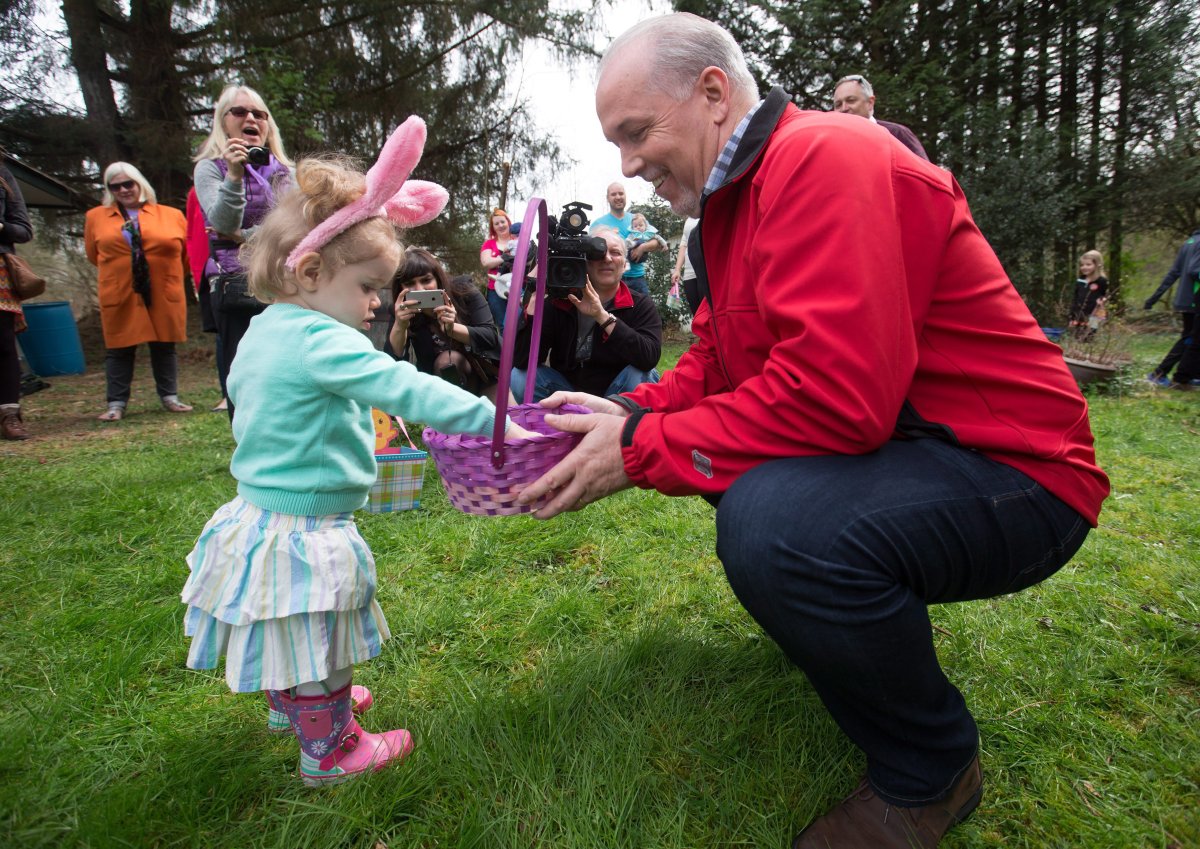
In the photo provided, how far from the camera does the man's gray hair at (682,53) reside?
59.0 inches

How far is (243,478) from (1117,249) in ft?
56.5

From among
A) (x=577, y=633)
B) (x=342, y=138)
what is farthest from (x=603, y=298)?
(x=342, y=138)

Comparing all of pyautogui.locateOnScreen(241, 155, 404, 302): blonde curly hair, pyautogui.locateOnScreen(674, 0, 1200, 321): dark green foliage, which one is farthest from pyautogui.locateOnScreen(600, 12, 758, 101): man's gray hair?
pyautogui.locateOnScreen(674, 0, 1200, 321): dark green foliage

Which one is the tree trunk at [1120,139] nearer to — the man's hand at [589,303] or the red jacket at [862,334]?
the man's hand at [589,303]

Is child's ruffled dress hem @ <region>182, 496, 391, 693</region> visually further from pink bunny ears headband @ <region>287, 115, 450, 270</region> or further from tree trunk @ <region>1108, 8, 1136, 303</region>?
tree trunk @ <region>1108, 8, 1136, 303</region>

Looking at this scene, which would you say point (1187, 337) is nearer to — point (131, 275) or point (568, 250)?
point (568, 250)

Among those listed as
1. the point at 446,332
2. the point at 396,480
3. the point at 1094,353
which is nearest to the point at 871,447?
the point at 396,480

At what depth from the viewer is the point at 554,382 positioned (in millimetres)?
3740

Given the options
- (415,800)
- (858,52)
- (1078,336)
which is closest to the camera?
(415,800)

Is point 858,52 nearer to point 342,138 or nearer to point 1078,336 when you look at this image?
point 1078,336

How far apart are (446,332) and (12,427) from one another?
136 inches

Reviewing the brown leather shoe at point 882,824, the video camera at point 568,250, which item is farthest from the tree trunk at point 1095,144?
the brown leather shoe at point 882,824

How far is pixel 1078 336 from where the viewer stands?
28.1 ft

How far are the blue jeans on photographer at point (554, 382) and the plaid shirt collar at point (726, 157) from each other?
2.25 m
